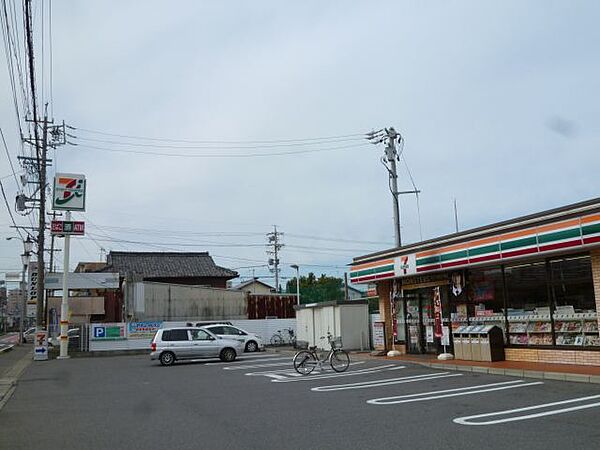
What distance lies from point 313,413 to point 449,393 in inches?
135

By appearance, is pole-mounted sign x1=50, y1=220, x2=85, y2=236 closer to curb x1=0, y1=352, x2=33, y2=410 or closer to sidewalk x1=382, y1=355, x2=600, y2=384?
curb x1=0, y1=352, x2=33, y2=410

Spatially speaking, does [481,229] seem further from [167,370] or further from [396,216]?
[167,370]

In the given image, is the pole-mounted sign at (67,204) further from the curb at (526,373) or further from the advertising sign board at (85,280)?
the curb at (526,373)

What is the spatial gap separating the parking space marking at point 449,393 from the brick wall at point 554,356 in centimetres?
245

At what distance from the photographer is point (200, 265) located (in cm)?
5716

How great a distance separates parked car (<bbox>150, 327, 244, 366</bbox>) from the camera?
2383cm

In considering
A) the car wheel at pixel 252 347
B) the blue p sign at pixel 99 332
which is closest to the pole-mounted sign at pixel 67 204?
the blue p sign at pixel 99 332

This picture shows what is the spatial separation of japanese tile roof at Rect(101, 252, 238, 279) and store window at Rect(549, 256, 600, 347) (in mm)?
42722

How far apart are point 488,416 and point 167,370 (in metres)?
14.3

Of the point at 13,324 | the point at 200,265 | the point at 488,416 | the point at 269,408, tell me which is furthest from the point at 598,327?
the point at 13,324

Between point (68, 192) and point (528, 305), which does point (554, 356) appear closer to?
point (528, 305)

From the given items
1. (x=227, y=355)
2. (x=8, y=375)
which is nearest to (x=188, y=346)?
(x=227, y=355)

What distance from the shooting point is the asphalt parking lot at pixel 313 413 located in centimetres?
799

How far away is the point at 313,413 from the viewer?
10.2 meters
